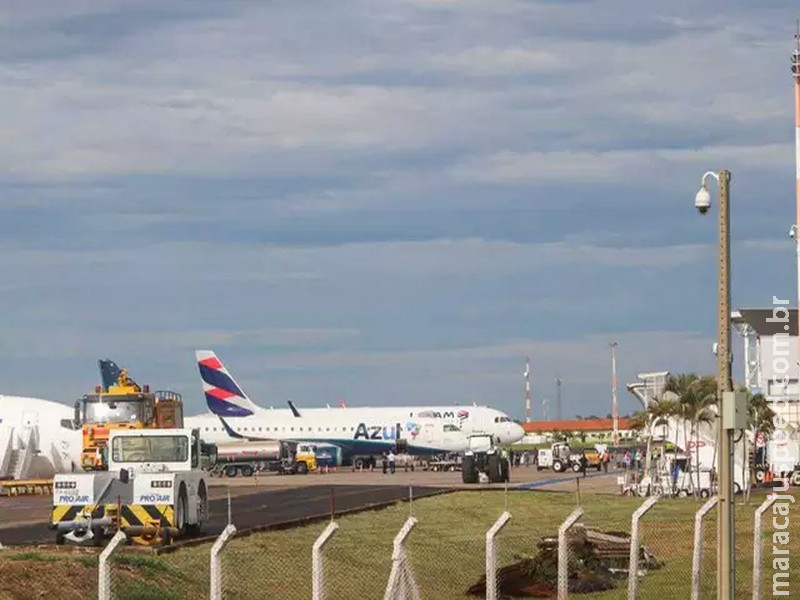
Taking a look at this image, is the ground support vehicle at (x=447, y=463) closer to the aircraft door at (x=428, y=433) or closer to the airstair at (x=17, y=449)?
the aircraft door at (x=428, y=433)

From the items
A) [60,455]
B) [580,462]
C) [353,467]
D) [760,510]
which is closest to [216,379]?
[353,467]

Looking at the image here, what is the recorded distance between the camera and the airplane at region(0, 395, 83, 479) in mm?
78562

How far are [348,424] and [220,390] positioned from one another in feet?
61.9

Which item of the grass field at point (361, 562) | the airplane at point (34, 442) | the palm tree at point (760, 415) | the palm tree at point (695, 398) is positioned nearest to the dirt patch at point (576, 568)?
the grass field at point (361, 562)

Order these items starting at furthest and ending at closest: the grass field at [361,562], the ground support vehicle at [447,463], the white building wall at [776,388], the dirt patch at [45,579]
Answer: the ground support vehicle at [447,463]
the white building wall at [776,388]
the grass field at [361,562]
the dirt patch at [45,579]

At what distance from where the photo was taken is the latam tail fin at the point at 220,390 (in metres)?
132

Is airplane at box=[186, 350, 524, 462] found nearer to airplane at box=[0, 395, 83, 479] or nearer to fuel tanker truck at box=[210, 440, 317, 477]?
fuel tanker truck at box=[210, 440, 317, 477]

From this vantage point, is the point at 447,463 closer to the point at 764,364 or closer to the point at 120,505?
the point at 764,364

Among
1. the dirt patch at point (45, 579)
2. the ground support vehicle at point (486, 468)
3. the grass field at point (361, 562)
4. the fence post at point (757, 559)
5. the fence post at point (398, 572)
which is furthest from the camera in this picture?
the ground support vehicle at point (486, 468)

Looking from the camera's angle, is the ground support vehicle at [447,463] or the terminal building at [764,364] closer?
the terminal building at [764,364]

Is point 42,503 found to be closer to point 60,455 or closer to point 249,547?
point 60,455

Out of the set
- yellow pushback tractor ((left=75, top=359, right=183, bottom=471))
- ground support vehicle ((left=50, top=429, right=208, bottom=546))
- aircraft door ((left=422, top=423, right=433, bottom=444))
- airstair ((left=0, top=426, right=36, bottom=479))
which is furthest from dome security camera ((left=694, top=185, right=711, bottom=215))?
aircraft door ((left=422, top=423, right=433, bottom=444))

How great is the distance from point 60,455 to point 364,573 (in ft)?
180

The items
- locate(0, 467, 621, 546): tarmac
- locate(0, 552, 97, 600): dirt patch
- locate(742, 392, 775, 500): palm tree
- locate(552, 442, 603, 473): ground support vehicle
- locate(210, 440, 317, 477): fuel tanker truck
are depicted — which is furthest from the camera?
locate(210, 440, 317, 477): fuel tanker truck
